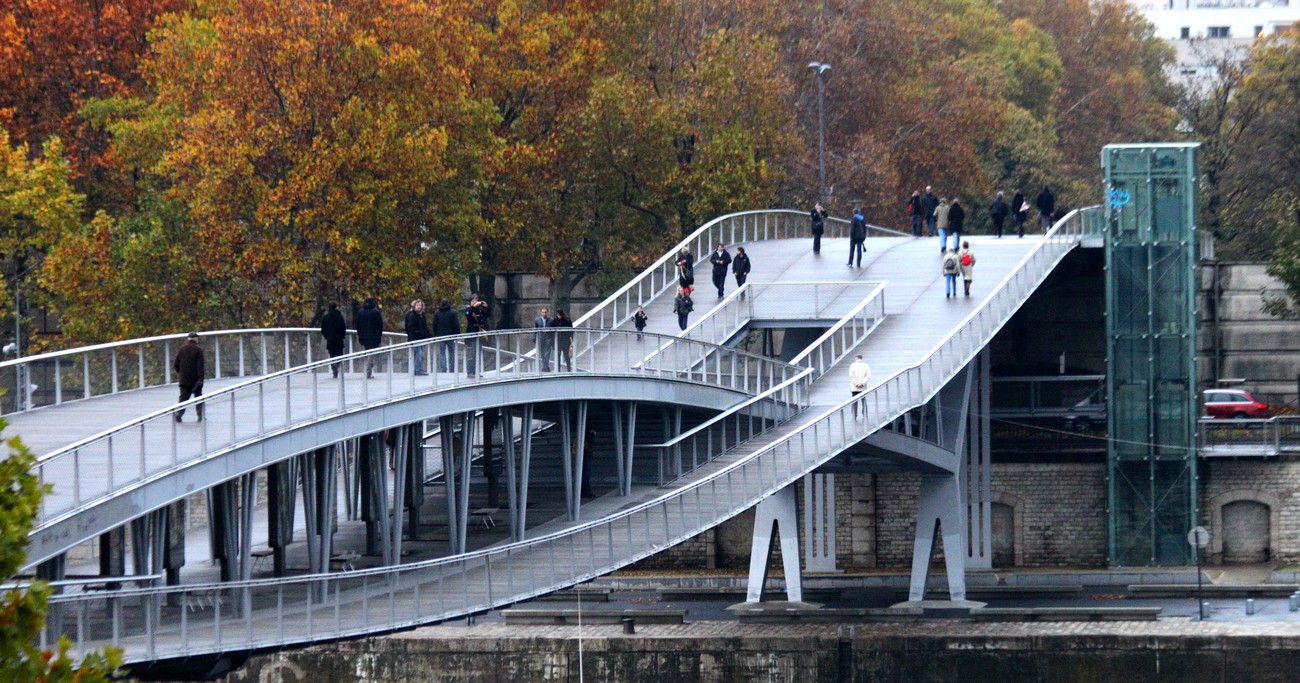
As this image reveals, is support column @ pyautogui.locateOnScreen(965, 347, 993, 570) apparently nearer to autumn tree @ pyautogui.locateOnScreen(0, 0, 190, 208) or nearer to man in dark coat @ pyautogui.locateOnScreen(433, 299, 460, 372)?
man in dark coat @ pyautogui.locateOnScreen(433, 299, 460, 372)

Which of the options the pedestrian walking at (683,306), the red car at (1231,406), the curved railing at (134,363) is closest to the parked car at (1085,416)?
the red car at (1231,406)

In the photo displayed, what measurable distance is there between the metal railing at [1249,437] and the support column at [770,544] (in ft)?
39.1

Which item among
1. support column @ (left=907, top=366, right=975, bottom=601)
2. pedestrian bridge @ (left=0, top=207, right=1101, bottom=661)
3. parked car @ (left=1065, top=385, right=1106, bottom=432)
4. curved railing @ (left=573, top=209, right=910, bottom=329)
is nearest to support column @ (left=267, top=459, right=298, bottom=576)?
pedestrian bridge @ (left=0, top=207, right=1101, bottom=661)

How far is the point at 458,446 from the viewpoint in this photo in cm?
4262

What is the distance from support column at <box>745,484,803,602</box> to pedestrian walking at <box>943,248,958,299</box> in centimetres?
602

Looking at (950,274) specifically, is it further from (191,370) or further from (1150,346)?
(191,370)

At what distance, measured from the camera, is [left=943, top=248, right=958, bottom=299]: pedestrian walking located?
48.5 metres

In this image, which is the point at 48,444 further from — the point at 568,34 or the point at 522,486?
the point at 568,34

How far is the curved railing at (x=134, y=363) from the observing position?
1222 inches

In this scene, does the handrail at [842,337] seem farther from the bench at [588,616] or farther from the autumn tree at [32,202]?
the autumn tree at [32,202]

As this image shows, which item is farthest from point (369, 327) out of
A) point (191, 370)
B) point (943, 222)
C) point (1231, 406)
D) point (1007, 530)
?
point (1231, 406)

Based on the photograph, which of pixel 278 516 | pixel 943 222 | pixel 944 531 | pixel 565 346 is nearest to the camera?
pixel 278 516

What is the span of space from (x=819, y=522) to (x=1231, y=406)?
1144cm

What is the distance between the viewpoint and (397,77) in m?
50.9
